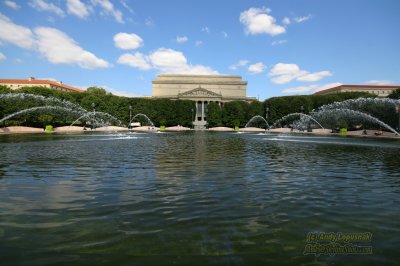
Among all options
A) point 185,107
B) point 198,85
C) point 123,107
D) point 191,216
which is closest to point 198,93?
point 198,85

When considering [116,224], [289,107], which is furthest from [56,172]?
[289,107]

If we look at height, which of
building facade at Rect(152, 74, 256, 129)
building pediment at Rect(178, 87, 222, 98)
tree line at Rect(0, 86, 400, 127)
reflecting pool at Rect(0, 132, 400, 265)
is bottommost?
reflecting pool at Rect(0, 132, 400, 265)

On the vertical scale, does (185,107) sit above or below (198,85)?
below

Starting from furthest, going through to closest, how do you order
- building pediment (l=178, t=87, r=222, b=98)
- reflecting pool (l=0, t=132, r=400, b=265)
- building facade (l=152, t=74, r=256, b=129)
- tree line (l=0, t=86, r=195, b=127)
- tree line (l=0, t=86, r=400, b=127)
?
building facade (l=152, t=74, r=256, b=129)
building pediment (l=178, t=87, r=222, b=98)
tree line (l=0, t=86, r=400, b=127)
tree line (l=0, t=86, r=195, b=127)
reflecting pool (l=0, t=132, r=400, b=265)

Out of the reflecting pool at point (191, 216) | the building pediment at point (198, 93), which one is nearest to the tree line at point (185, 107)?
the building pediment at point (198, 93)

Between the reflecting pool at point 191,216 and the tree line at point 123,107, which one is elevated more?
the tree line at point 123,107

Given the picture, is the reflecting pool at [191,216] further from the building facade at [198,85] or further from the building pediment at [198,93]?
the building facade at [198,85]

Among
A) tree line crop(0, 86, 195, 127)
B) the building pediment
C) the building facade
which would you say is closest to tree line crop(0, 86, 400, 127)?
tree line crop(0, 86, 195, 127)

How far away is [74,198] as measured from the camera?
389 inches

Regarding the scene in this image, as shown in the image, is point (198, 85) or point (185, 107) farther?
point (198, 85)

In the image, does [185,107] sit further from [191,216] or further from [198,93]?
[191,216]

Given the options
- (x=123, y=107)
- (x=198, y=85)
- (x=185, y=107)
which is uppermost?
(x=198, y=85)

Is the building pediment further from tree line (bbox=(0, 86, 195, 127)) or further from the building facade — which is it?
tree line (bbox=(0, 86, 195, 127))

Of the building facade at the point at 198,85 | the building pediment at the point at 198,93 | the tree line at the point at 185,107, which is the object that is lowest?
the tree line at the point at 185,107
